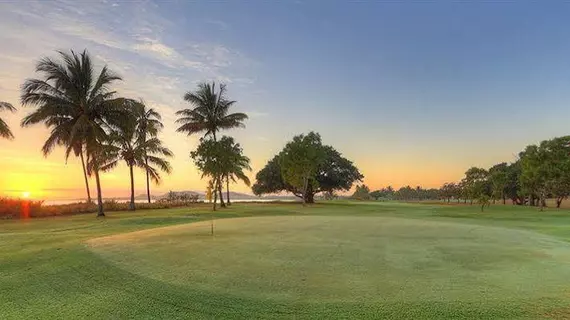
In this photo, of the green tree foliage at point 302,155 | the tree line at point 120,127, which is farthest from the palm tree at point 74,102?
the green tree foliage at point 302,155

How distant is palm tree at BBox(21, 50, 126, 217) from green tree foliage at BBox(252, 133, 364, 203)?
41.4 meters

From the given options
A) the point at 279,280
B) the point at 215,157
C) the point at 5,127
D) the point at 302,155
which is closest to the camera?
the point at 279,280

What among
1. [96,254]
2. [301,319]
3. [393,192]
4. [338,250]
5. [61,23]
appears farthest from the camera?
[393,192]

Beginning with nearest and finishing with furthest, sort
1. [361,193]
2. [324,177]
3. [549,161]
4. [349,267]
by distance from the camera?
[349,267] < [549,161] < [324,177] < [361,193]

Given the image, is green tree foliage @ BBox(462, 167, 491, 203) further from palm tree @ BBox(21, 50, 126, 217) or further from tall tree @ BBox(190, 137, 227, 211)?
palm tree @ BBox(21, 50, 126, 217)

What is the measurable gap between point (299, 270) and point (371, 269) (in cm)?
163

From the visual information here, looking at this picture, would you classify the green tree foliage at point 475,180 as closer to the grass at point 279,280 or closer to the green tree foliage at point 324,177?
the green tree foliage at point 324,177

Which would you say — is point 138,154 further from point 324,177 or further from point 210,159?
point 324,177

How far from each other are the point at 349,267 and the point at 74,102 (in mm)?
30904

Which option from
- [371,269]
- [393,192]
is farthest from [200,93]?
[393,192]

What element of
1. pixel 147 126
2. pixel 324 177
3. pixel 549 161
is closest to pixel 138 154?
pixel 147 126

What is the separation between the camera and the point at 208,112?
155 feet

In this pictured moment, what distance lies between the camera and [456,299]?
21.7ft

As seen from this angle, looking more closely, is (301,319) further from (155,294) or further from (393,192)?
(393,192)
